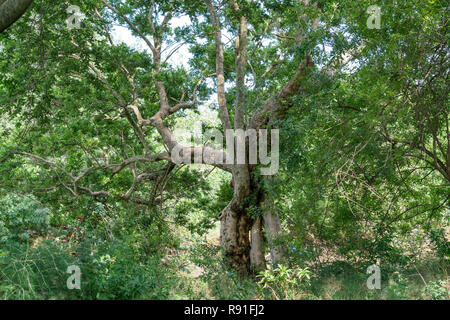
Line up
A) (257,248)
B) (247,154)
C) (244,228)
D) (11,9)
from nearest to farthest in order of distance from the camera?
(11,9) → (247,154) → (257,248) → (244,228)

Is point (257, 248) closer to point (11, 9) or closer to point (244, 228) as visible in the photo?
point (244, 228)

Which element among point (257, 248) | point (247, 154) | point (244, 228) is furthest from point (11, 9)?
point (257, 248)

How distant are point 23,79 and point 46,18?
4.01 ft

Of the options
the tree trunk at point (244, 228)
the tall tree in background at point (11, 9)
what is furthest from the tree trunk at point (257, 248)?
the tall tree in background at point (11, 9)

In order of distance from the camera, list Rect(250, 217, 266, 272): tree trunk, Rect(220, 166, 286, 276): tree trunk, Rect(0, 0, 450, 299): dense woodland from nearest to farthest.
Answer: Rect(0, 0, 450, 299): dense woodland < Rect(220, 166, 286, 276): tree trunk < Rect(250, 217, 266, 272): tree trunk

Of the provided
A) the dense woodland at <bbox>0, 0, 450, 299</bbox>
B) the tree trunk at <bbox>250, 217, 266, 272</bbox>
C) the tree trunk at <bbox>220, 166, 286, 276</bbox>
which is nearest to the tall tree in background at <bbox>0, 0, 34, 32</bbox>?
the dense woodland at <bbox>0, 0, 450, 299</bbox>

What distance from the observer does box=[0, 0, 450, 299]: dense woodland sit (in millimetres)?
5125

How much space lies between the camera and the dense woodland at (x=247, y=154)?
5125 mm

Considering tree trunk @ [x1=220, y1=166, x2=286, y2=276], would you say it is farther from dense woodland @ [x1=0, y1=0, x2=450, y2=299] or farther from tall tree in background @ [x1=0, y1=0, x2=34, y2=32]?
tall tree in background @ [x1=0, y1=0, x2=34, y2=32]

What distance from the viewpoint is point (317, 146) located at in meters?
6.83

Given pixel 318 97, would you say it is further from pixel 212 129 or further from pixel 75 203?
pixel 75 203

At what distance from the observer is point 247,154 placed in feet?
28.3
